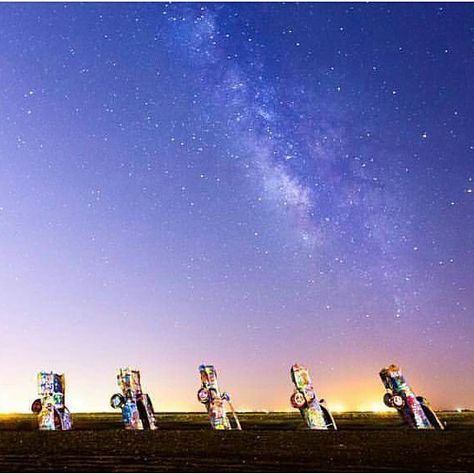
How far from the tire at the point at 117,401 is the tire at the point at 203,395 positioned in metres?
3.86

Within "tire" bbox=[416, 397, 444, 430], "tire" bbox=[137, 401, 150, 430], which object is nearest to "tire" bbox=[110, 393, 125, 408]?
"tire" bbox=[137, 401, 150, 430]

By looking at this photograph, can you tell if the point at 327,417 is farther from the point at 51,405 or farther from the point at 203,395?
the point at 51,405

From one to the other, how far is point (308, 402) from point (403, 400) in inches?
181

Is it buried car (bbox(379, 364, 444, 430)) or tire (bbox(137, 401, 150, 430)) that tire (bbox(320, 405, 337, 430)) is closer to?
buried car (bbox(379, 364, 444, 430))

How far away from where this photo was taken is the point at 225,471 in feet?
38.7

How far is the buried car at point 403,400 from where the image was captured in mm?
24500

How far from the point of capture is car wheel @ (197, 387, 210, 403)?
2520cm

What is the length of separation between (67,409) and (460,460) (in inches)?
759

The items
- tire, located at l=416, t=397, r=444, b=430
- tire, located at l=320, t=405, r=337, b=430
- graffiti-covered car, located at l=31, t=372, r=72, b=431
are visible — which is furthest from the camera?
graffiti-covered car, located at l=31, t=372, r=72, b=431

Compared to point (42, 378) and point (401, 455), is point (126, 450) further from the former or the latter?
point (42, 378)

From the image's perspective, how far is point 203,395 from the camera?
82.7 feet

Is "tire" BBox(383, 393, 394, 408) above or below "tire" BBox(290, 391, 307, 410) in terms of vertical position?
below

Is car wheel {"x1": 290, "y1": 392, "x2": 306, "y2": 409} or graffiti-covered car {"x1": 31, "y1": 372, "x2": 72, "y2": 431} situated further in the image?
graffiti-covered car {"x1": 31, "y1": 372, "x2": 72, "y2": 431}

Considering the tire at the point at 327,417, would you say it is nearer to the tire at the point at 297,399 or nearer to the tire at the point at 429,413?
the tire at the point at 297,399
